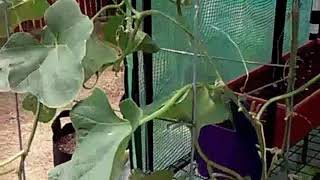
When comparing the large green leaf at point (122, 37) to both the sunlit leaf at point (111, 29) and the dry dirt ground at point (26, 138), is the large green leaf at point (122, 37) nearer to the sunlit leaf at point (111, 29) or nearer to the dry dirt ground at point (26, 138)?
the sunlit leaf at point (111, 29)

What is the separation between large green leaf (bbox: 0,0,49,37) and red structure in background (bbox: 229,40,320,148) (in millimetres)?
371

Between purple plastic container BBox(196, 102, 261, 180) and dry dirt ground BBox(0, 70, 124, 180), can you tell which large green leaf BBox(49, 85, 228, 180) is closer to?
purple plastic container BBox(196, 102, 261, 180)

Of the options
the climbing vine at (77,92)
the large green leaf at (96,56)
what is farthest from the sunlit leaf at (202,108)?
the large green leaf at (96,56)

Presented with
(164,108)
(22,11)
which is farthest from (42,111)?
(164,108)

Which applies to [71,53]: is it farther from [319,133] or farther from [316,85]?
[319,133]

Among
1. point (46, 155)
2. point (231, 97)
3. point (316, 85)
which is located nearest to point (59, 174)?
point (231, 97)

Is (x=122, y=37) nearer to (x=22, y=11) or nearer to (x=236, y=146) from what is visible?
(x=22, y=11)

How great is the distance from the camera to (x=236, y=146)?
90 cm

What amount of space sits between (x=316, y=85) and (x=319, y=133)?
25cm

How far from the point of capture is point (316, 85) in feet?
4.56

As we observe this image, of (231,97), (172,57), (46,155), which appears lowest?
(46,155)

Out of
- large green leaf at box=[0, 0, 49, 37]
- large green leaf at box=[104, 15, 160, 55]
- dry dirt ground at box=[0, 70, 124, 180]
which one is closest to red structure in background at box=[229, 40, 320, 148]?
large green leaf at box=[104, 15, 160, 55]

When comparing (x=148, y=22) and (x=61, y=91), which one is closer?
(x=61, y=91)

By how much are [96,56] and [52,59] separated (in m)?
0.10
